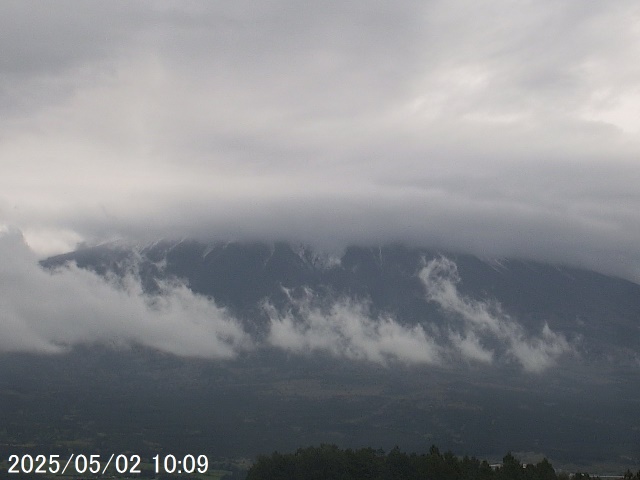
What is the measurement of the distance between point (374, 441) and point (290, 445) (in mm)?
21872

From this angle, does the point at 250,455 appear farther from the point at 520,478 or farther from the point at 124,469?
the point at 520,478

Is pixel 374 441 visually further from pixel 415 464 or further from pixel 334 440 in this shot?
pixel 415 464

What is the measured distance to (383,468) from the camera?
95375 mm

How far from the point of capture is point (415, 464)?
9538 cm

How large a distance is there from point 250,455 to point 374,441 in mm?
34190

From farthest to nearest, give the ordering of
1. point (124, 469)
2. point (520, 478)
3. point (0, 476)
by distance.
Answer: point (124, 469), point (0, 476), point (520, 478)

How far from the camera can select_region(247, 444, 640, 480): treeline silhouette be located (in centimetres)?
8906

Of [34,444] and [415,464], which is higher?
→ [34,444]

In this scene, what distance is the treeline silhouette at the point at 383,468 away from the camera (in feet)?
292

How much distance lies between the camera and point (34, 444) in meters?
186

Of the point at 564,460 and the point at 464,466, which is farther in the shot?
the point at 564,460

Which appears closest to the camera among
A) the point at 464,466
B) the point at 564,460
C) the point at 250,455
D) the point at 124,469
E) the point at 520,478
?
the point at 520,478

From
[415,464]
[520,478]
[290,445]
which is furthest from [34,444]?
[520,478]

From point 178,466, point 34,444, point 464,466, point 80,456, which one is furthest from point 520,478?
point 34,444
